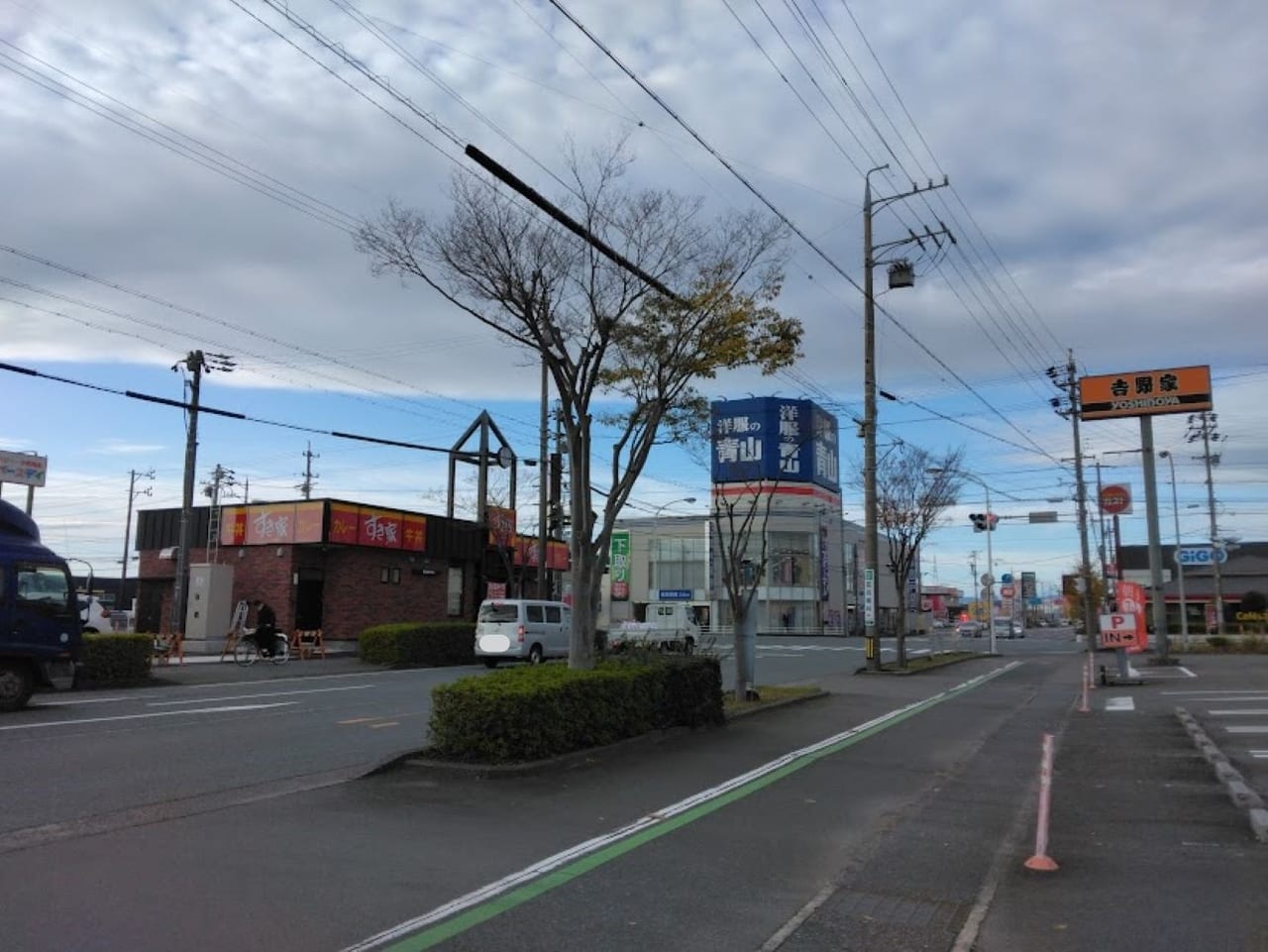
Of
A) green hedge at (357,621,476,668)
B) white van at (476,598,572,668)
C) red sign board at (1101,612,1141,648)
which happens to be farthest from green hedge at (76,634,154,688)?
red sign board at (1101,612,1141,648)

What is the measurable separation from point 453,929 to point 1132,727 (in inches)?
467

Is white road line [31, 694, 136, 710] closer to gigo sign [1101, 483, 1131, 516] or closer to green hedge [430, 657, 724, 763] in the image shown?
green hedge [430, 657, 724, 763]

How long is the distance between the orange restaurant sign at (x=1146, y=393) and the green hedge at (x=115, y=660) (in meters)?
29.9

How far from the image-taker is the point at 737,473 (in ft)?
62.3

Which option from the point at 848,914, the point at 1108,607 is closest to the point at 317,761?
the point at 848,914

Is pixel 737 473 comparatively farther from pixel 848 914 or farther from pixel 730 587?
pixel 848 914

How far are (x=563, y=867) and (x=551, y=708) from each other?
134 inches

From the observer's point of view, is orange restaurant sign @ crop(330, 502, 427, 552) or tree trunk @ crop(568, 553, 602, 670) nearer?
tree trunk @ crop(568, 553, 602, 670)

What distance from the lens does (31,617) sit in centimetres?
1417

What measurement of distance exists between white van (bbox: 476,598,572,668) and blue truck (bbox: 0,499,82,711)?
40.8ft

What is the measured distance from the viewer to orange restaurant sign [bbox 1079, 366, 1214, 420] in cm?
3156

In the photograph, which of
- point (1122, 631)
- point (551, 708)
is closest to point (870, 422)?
point (1122, 631)

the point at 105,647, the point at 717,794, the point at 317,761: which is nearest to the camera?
the point at 717,794

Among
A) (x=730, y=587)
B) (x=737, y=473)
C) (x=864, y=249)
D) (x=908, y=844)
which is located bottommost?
(x=908, y=844)
